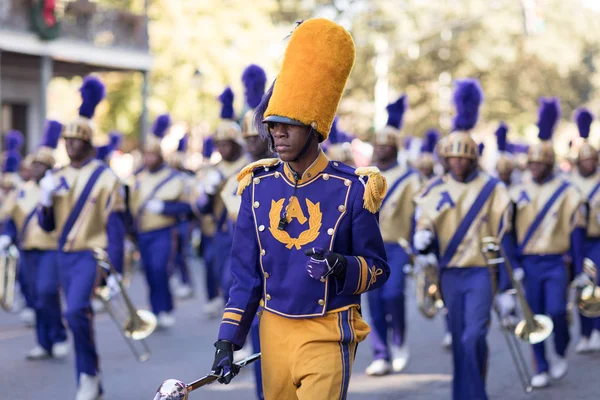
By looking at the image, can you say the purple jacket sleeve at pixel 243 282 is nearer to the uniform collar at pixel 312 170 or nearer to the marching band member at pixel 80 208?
the uniform collar at pixel 312 170

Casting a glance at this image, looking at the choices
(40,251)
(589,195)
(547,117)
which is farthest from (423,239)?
(40,251)

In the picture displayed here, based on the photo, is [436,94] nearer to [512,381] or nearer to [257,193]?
[512,381]

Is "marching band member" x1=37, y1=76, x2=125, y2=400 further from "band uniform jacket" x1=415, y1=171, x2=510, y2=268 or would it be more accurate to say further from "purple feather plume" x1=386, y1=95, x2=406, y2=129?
"purple feather plume" x1=386, y1=95, x2=406, y2=129

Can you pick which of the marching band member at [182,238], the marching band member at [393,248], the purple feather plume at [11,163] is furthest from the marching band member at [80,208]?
the purple feather plume at [11,163]

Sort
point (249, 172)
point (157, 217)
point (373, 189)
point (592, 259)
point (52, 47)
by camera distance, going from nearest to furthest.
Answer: point (373, 189), point (249, 172), point (592, 259), point (157, 217), point (52, 47)

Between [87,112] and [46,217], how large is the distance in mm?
940

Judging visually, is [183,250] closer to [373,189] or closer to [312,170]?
[312,170]

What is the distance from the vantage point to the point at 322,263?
441 centimetres

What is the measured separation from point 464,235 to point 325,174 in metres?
3.16

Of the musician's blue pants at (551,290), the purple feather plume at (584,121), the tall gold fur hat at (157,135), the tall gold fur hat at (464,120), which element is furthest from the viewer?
the tall gold fur hat at (157,135)

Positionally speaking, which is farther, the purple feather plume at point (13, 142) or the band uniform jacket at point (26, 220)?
the purple feather plume at point (13, 142)

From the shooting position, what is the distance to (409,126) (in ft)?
150

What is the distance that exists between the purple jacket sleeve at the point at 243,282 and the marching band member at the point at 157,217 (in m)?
7.79

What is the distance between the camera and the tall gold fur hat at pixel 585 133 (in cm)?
1168
